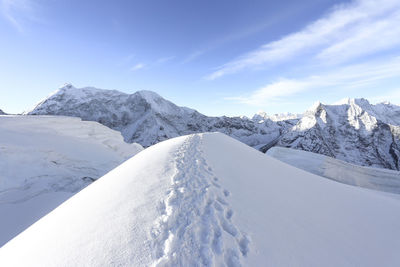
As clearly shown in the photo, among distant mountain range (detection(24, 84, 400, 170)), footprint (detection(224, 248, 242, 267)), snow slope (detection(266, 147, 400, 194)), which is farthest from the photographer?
distant mountain range (detection(24, 84, 400, 170))

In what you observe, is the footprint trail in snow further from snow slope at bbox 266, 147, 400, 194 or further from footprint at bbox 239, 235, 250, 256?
snow slope at bbox 266, 147, 400, 194

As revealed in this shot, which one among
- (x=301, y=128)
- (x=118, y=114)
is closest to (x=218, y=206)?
(x=301, y=128)

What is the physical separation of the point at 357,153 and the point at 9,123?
223525 millimetres

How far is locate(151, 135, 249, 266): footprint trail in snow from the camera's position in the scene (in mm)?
2738

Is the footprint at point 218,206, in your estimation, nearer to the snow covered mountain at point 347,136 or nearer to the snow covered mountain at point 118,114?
the snow covered mountain at point 347,136

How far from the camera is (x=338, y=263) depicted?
10.3 ft

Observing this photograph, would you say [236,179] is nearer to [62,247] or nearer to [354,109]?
[62,247]

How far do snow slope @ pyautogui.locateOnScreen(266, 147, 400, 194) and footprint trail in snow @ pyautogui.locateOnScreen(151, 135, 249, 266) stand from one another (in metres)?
18.8

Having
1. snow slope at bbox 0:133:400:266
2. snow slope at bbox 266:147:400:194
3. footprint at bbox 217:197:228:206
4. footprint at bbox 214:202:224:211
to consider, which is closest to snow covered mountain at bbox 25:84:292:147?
snow slope at bbox 266:147:400:194

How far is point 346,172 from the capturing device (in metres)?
20.8

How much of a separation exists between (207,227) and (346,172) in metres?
24.5

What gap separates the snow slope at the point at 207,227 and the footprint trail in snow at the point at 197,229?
0.02 metres

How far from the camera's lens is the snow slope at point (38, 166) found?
281 inches

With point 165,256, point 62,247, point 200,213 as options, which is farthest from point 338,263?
point 62,247
